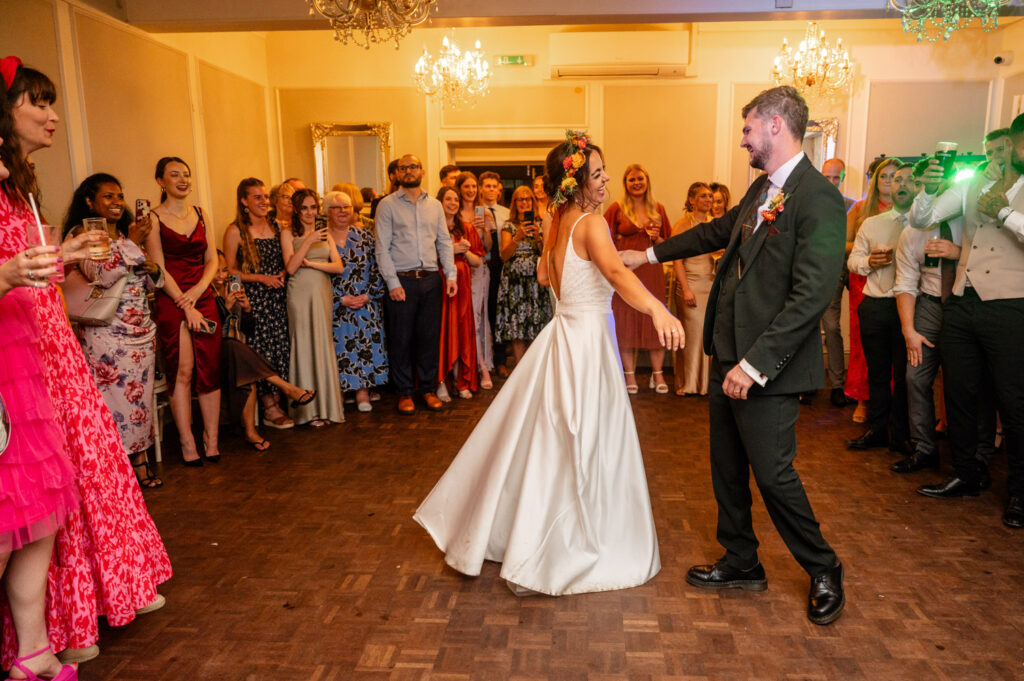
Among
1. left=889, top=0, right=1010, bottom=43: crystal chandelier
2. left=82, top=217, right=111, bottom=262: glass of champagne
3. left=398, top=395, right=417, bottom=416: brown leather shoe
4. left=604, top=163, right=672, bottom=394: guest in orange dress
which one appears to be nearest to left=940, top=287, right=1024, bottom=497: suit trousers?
left=889, top=0, right=1010, bottom=43: crystal chandelier

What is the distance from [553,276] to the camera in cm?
288

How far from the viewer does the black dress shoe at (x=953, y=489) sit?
11.4ft

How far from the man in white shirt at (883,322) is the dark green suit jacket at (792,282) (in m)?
2.01

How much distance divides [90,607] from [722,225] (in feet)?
8.14

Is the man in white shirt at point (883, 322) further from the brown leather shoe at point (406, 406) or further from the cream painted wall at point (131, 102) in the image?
the cream painted wall at point (131, 102)

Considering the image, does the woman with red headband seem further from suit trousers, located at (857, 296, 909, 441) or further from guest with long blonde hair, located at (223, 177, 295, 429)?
suit trousers, located at (857, 296, 909, 441)

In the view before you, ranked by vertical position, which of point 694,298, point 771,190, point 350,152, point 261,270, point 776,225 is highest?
point 350,152

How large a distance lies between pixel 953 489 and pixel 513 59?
6166 millimetres

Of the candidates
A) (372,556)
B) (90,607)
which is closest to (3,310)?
(90,607)

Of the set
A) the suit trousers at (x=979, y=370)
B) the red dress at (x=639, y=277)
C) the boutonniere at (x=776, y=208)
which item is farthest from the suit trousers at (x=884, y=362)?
the boutonniere at (x=776, y=208)

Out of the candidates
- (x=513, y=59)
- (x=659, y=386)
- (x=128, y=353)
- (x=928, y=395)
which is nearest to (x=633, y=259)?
(x=928, y=395)

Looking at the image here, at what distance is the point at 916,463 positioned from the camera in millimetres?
3826

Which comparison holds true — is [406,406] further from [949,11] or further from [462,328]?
[949,11]

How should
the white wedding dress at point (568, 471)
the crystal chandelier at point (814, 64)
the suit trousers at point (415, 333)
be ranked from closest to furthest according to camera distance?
the white wedding dress at point (568, 471), the suit trousers at point (415, 333), the crystal chandelier at point (814, 64)
